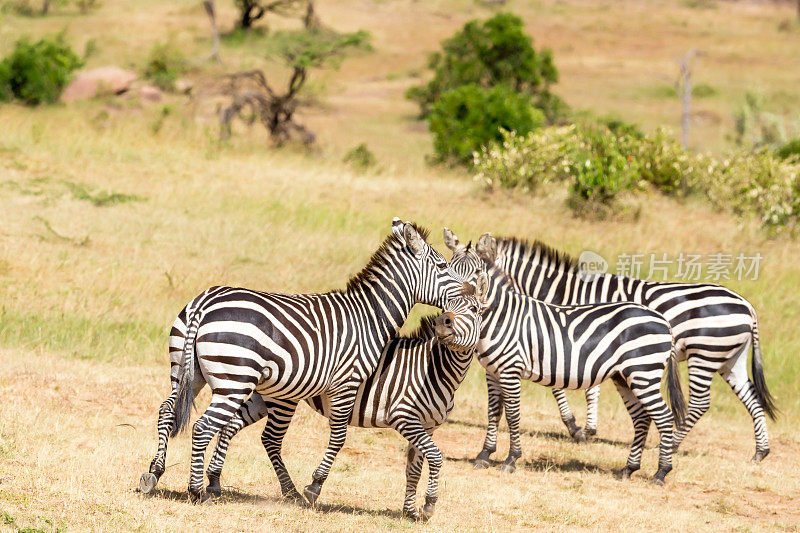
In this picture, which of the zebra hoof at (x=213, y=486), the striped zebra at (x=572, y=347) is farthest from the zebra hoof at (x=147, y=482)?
the striped zebra at (x=572, y=347)

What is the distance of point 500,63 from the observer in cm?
2992

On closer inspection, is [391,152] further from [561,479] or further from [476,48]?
[561,479]

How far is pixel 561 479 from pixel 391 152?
18167 mm

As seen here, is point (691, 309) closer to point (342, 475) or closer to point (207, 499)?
point (342, 475)

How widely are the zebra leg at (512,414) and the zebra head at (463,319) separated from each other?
157cm

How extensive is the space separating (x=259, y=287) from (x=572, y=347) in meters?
6.65

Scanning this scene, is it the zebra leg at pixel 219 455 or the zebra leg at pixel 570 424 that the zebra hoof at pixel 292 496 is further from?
the zebra leg at pixel 570 424

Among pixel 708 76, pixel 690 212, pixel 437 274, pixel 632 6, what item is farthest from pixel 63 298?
pixel 632 6

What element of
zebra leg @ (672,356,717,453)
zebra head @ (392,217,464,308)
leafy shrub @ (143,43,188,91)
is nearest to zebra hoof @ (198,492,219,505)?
zebra head @ (392,217,464,308)

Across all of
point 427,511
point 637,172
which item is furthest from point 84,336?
point 637,172

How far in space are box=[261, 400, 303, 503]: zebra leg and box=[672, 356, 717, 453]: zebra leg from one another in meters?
4.44

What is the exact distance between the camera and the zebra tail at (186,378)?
6.38 meters

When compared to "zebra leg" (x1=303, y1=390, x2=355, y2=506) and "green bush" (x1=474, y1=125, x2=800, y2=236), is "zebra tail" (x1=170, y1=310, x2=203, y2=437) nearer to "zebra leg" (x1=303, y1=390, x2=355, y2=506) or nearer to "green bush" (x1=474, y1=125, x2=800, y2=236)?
"zebra leg" (x1=303, y1=390, x2=355, y2=506)

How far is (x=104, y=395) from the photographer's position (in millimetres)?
9719
